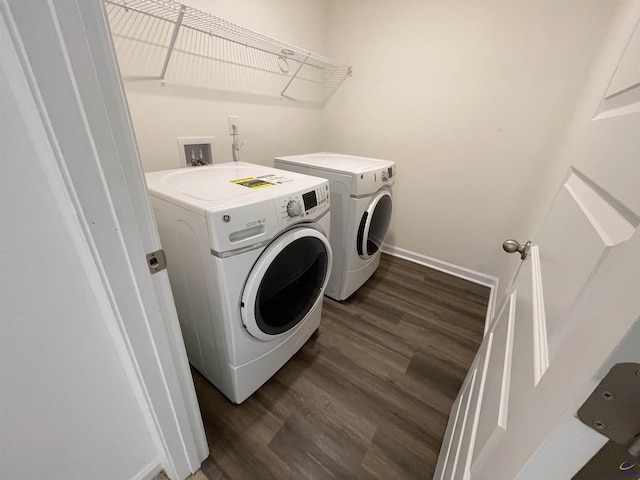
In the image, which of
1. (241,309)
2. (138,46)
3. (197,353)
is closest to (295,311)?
(241,309)

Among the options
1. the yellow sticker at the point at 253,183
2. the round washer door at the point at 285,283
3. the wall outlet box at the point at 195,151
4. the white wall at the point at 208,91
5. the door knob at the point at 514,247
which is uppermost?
the white wall at the point at 208,91

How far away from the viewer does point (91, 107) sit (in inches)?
16.4

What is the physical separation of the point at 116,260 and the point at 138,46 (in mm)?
1169

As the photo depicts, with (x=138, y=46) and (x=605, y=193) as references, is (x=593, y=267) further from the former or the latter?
(x=138, y=46)

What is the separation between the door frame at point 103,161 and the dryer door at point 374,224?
44.7 inches

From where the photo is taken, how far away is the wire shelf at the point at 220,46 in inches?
41.3

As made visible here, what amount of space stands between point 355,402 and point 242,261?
89cm

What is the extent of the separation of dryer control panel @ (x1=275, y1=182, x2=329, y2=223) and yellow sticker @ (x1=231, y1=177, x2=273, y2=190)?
14cm

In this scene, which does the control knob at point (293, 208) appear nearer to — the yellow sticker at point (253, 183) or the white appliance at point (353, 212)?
the yellow sticker at point (253, 183)

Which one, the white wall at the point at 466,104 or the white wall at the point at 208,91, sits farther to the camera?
the white wall at the point at 466,104

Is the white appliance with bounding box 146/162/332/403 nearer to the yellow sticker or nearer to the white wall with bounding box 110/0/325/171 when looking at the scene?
the yellow sticker

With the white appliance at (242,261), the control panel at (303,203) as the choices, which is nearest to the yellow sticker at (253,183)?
the white appliance at (242,261)

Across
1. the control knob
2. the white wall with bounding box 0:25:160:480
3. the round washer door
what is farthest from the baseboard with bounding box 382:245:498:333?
the white wall with bounding box 0:25:160:480

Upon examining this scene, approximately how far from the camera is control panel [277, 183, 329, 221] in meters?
0.90
